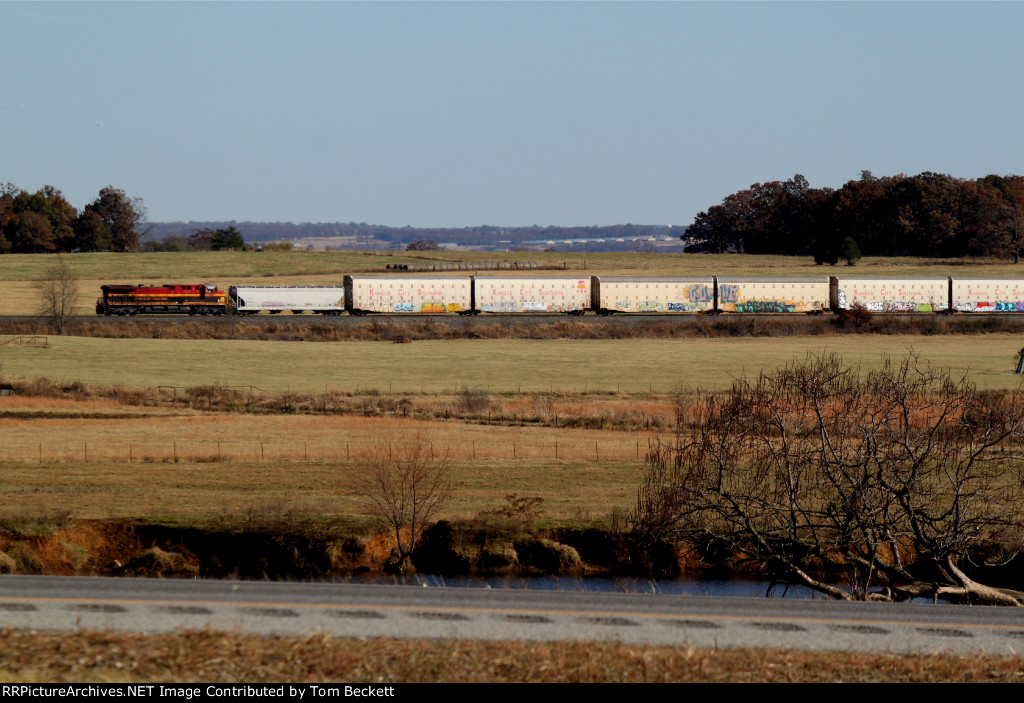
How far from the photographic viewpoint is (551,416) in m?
42.9

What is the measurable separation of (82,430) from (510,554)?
21.5 metres

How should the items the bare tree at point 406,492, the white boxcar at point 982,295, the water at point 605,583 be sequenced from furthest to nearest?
the white boxcar at point 982,295 < the bare tree at point 406,492 < the water at point 605,583

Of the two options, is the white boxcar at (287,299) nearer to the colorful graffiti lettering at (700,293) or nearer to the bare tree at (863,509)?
the colorful graffiti lettering at (700,293)

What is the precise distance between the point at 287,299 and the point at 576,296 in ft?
76.4

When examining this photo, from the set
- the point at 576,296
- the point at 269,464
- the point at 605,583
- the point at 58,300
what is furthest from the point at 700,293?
the point at 605,583

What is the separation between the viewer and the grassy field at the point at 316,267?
110500 millimetres

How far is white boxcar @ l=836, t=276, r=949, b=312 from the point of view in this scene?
272ft

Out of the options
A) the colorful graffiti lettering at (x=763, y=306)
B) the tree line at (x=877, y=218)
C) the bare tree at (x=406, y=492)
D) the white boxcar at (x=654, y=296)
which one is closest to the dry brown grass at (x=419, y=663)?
the bare tree at (x=406, y=492)

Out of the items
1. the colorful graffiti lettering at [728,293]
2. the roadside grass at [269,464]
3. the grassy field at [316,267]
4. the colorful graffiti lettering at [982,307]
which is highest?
the grassy field at [316,267]

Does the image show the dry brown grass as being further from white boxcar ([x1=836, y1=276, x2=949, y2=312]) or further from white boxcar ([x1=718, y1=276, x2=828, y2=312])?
white boxcar ([x1=836, y1=276, x2=949, y2=312])

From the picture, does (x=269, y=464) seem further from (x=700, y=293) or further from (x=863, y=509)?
(x=700, y=293)

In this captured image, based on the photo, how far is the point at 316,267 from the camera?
128875 mm

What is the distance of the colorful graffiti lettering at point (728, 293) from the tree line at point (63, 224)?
110m
